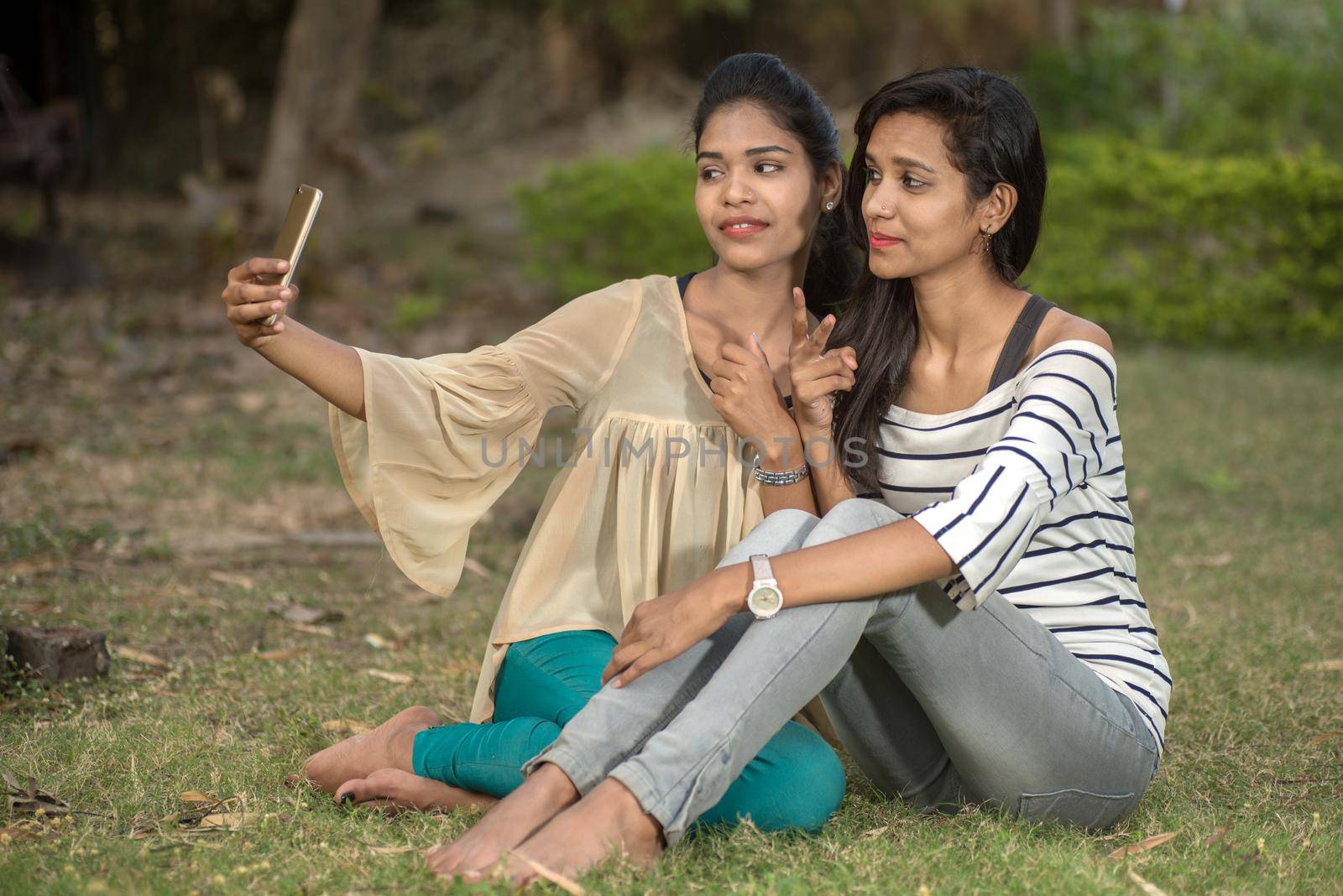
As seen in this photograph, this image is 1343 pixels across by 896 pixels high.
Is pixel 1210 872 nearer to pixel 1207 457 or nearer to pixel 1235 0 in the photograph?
pixel 1207 457

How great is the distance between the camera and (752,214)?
302 centimetres

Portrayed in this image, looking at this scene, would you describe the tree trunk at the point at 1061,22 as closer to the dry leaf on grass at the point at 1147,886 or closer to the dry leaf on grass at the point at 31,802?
the dry leaf on grass at the point at 1147,886

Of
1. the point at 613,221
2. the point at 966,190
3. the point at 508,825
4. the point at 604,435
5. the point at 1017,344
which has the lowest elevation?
the point at 508,825

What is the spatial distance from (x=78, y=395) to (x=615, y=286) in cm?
540

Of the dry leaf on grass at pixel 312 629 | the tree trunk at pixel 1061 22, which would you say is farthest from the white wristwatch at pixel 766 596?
the tree trunk at pixel 1061 22

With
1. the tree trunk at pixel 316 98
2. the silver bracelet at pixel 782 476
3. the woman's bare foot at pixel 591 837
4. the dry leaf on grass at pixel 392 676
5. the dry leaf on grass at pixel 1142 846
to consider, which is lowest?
the dry leaf on grass at pixel 392 676

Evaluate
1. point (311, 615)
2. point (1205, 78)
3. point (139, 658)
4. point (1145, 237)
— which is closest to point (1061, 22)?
point (1205, 78)

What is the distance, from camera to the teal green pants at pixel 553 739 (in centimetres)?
264

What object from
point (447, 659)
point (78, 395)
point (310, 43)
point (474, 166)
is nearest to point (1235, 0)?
point (474, 166)

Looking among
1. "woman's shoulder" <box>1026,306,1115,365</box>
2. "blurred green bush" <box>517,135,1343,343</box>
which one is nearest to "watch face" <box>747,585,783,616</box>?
"woman's shoulder" <box>1026,306,1115,365</box>

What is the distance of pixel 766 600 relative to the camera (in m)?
2.39

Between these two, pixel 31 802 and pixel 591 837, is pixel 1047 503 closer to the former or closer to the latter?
pixel 591 837

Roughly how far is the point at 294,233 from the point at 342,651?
1896 mm

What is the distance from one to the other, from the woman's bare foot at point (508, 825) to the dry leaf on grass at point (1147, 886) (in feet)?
3.29
